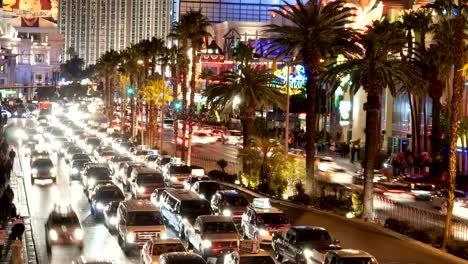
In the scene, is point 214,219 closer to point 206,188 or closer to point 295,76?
point 206,188

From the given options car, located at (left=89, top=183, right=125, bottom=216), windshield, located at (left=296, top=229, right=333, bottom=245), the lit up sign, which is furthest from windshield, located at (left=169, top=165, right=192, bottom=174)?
the lit up sign

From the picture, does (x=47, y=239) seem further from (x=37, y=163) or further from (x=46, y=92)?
(x=46, y=92)

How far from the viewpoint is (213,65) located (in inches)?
5896

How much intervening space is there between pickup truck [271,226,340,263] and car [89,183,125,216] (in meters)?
10.3

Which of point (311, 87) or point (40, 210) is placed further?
point (311, 87)

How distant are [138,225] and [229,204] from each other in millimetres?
6205

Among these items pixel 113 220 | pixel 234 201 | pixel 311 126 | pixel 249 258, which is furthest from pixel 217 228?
pixel 311 126

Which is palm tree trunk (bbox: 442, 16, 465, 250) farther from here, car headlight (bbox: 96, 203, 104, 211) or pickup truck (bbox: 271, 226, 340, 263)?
car headlight (bbox: 96, 203, 104, 211)

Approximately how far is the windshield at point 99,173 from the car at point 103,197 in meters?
6.16

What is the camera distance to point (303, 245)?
24.8m

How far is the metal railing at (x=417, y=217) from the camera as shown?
2952 centimetres

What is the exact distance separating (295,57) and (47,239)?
72.4ft

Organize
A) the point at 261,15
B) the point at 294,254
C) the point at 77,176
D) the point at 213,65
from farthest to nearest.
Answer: the point at 261,15, the point at 213,65, the point at 77,176, the point at 294,254

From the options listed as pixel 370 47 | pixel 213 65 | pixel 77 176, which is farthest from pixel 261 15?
pixel 370 47
